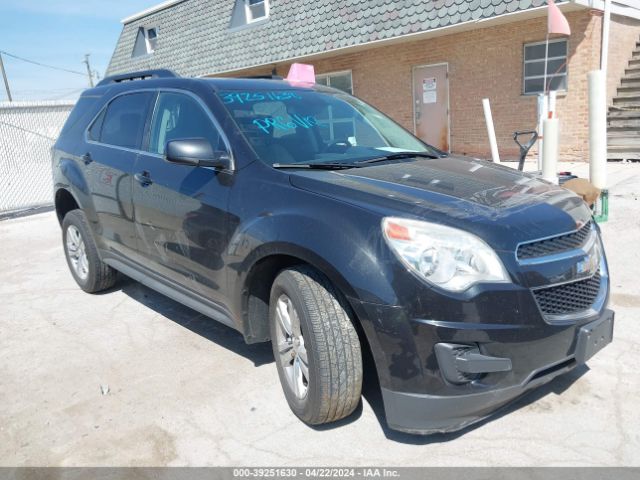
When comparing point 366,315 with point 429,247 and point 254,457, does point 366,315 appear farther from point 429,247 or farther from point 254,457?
point 254,457

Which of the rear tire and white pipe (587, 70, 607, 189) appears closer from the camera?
the rear tire

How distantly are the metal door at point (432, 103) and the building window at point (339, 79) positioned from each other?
210cm

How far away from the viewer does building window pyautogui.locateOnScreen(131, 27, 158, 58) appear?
2039cm

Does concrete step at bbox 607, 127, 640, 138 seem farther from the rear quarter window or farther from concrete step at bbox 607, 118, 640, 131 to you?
the rear quarter window

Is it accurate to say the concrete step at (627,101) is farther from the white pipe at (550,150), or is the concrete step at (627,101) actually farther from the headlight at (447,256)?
the headlight at (447,256)

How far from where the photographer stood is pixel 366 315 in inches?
92.8

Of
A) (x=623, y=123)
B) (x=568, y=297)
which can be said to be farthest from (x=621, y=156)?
(x=568, y=297)

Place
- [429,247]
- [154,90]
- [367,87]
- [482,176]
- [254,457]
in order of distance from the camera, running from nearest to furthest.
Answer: [429,247]
[254,457]
[482,176]
[154,90]
[367,87]

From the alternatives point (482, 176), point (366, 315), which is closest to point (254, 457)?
Result: point (366, 315)

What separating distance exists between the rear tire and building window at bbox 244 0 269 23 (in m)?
12.5

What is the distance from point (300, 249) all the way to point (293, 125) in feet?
3.83

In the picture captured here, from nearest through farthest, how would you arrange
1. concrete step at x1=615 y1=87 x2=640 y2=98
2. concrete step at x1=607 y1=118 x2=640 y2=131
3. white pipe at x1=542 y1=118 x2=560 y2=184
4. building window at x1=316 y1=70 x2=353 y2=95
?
1. white pipe at x1=542 y1=118 x2=560 y2=184
2. concrete step at x1=607 y1=118 x2=640 y2=131
3. concrete step at x1=615 y1=87 x2=640 y2=98
4. building window at x1=316 y1=70 x2=353 y2=95

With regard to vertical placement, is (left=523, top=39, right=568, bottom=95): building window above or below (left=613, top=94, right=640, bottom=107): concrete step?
above

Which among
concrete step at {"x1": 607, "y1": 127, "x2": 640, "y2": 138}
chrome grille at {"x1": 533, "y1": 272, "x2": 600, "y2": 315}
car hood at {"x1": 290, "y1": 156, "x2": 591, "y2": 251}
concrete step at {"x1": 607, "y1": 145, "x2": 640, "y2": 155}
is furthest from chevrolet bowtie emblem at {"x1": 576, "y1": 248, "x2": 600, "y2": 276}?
concrete step at {"x1": 607, "y1": 127, "x2": 640, "y2": 138}
